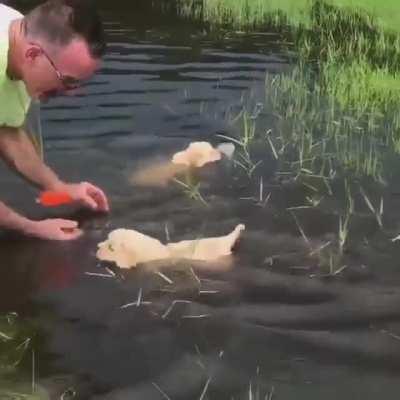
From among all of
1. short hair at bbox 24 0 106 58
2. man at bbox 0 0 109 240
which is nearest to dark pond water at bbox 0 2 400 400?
man at bbox 0 0 109 240

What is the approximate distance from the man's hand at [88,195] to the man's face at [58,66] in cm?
68

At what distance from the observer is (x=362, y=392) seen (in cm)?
237

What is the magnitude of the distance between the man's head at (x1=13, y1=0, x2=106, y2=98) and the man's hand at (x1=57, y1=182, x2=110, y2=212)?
71 cm

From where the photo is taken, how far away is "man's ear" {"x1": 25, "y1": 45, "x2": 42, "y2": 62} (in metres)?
2.91

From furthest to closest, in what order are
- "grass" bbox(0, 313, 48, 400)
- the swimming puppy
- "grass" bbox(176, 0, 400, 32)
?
"grass" bbox(176, 0, 400, 32) → the swimming puppy → "grass" bbox(0, 313, 48, 400)

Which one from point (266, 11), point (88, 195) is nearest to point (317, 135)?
point (88, 195)

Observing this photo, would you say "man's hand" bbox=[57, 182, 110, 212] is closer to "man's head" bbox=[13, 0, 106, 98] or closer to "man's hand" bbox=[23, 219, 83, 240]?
"man's hand" bbox=[23, 219, 83, 240]

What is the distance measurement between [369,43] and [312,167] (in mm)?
2995

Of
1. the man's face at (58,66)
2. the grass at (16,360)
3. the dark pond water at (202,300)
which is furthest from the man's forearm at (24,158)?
the grass at (16,360)

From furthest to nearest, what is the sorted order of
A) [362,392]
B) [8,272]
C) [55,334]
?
1. [8,272]
2. [55,334]
3. [362,392]

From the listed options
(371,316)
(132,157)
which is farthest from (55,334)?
(132,157)

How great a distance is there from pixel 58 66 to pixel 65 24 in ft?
0.51

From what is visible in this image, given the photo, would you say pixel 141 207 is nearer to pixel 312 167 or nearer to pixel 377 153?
pixel 312 167

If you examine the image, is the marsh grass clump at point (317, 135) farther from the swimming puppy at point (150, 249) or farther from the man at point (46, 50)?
the man at point (46, 50)
